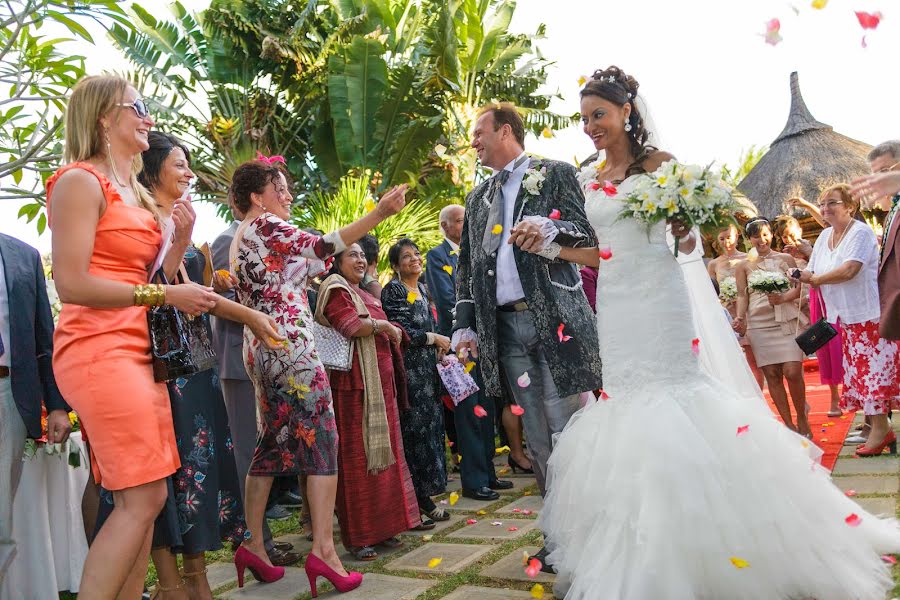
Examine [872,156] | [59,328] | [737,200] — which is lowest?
[59,328]

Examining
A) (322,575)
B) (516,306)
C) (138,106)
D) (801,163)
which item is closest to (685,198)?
(516,306)

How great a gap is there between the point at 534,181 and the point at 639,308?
84cm

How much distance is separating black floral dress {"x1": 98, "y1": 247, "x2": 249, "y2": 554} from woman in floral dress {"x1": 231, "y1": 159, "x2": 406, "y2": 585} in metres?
0.43

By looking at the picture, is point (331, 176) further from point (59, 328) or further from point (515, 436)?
point (59, 328)

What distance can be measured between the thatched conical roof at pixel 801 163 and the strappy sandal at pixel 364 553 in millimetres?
17797

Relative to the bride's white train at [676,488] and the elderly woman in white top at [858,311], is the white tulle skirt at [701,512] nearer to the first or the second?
the bride's white train at [676,488]

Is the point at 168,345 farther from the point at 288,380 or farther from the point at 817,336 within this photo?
the point at 817,336

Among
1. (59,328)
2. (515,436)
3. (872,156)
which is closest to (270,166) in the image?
(59,328)

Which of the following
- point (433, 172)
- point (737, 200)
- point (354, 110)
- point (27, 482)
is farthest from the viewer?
point (433, 172)

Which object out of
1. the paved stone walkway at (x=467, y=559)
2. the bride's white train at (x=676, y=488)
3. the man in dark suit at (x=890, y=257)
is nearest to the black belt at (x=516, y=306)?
the bride's white train at (x=676, y=488)

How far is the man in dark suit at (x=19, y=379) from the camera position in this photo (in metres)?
3.23

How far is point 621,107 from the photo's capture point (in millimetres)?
3535

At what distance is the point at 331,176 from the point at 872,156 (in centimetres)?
1478

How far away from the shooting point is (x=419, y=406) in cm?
528
